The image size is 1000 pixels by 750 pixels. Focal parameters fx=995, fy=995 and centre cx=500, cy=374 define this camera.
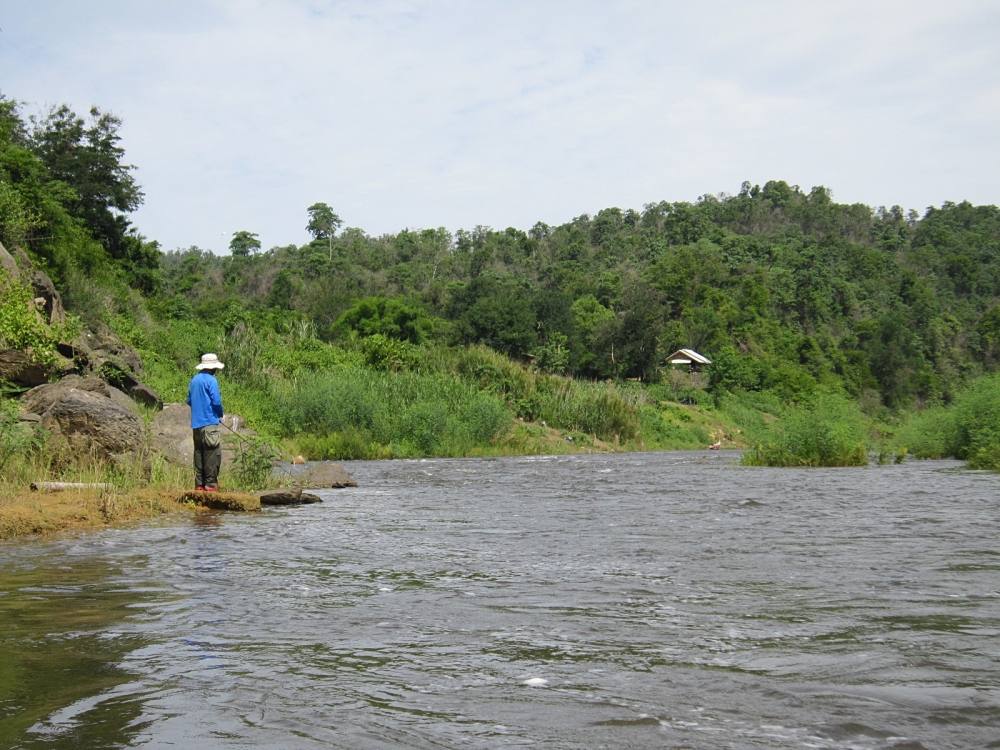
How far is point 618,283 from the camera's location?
254ft

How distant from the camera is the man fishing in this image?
14.1 metres

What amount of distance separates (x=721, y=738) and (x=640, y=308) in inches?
2421

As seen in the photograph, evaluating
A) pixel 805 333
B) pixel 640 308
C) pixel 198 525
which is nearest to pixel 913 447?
pixel 198 525

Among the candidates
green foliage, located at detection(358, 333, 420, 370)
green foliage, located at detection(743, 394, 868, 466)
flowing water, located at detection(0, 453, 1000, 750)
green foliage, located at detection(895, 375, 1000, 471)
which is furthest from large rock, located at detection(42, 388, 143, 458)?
green foliage, located at detection(358, 333, 420, 370)

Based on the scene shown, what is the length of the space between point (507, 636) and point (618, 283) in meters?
72.6

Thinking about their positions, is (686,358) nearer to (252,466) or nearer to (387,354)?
(387,354)

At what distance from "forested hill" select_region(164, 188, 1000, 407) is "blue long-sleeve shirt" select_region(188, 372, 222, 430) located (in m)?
34.3

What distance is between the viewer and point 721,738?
404 centimetres

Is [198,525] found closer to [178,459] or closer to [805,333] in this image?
[178,459]

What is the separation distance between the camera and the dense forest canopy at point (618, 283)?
46.7m

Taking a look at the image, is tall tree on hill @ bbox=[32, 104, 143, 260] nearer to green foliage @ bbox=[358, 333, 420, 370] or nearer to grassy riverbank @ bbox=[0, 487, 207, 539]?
green foliage @ bbox=[358, 333, 420, 370]

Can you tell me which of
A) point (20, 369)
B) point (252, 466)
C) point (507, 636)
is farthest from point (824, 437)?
point (507, 636)

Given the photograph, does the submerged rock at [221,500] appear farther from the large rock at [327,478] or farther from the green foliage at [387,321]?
the green foliage at [387,321]

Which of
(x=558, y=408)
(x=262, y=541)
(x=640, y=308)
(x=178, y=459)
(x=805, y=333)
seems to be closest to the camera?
(x=262, y=541)
